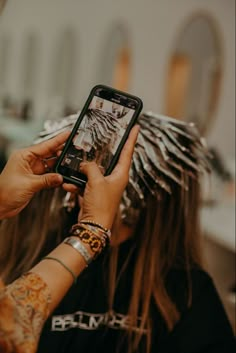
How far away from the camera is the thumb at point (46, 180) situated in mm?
691

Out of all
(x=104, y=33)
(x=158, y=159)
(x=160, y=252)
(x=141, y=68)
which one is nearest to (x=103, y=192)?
(x=158, y=159)

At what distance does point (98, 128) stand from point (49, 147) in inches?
3.3

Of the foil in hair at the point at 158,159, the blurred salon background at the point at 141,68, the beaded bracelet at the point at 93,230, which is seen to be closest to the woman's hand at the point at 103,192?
the beaded bracelet at the point at 93,230

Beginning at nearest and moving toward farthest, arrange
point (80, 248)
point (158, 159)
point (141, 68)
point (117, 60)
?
point (80, 248), point (158, 159), point (141, 68), point (117, 60)

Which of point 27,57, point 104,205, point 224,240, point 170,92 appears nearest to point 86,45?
point 27,57

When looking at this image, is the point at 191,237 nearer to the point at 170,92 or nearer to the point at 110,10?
the point at 170,92

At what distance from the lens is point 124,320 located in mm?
957

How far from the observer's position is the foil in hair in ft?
2.94

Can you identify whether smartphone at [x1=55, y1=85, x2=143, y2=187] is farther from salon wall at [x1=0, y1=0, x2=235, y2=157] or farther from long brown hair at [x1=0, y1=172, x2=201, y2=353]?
salon wall at [x1=0, y1=0, x2=235, y2=157]

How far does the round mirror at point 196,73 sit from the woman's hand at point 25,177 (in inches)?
51.7

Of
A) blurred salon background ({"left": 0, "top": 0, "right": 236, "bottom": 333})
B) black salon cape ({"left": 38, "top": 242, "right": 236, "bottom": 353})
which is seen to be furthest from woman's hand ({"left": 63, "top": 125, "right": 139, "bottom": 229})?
blurred salon background ({"left": 0, "top": 0, "right": 236, "bottom": 333})

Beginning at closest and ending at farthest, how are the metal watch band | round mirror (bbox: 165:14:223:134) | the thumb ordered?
the metal watch band < the thumb < round mirror (bbox: 165:14:223:134)

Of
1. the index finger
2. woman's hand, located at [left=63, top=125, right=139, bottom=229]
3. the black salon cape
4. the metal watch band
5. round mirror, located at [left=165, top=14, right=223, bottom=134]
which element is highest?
round mirror, located at [left=165, top=14, right=223, bottom=134]

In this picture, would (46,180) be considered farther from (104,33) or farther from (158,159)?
(104,33)
